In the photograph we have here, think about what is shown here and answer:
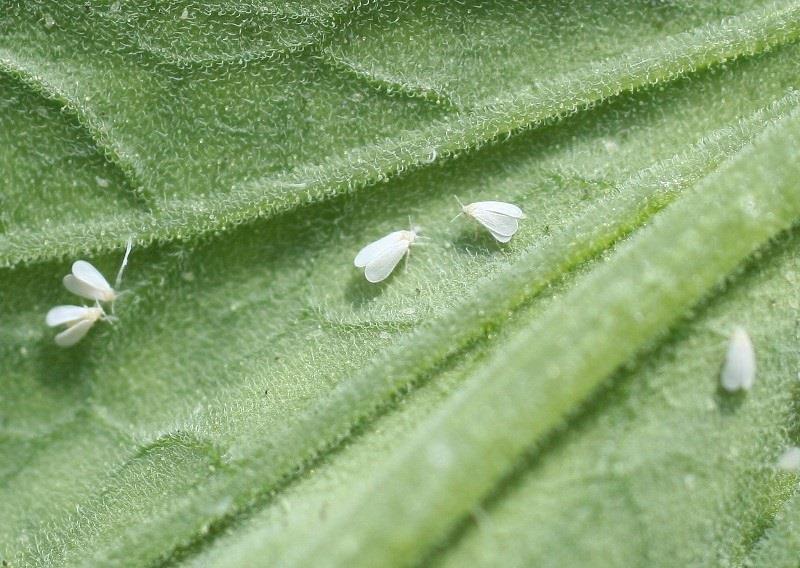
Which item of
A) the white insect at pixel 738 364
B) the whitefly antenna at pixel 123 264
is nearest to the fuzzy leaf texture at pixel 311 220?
the whitefly antenna at pixel 123 264

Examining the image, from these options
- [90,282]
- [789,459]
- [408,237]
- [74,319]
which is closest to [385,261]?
[408,237]

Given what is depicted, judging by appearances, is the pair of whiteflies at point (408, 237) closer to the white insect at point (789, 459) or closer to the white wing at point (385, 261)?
the white wing at point (385, 261)

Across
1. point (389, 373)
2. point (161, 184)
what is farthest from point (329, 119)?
point (389, 373)

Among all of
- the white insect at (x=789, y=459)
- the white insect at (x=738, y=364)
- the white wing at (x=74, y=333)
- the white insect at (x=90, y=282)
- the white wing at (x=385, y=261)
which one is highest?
the white insect at (x=90, y=282)

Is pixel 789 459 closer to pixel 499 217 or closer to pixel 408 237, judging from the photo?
pixel 499 217

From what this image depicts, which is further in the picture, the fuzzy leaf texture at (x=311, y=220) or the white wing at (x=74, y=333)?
the white wing at (x=74, y=333)

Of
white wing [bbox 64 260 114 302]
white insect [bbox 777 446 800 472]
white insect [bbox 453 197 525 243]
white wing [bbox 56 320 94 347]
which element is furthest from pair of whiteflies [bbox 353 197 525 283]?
white insect [bbox 777 446 800 472]

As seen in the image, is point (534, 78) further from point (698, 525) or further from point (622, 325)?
point (698, 525)
